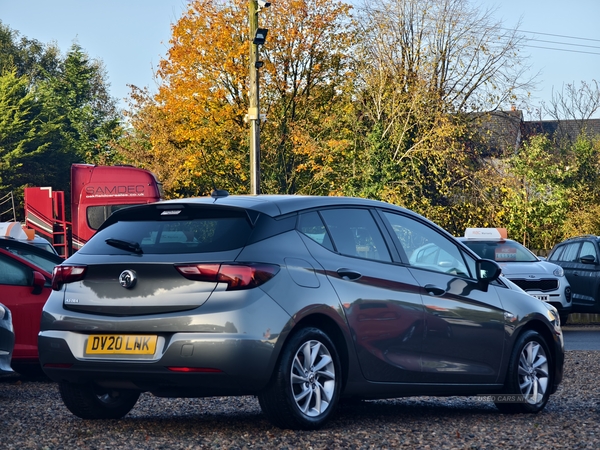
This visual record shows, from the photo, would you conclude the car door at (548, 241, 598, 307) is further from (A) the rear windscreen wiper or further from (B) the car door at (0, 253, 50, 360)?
(A) the rear windscreen wiper

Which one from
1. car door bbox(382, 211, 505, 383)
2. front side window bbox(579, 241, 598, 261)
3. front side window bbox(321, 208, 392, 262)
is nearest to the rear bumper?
front side window bbox(321, 208, 392, 262)

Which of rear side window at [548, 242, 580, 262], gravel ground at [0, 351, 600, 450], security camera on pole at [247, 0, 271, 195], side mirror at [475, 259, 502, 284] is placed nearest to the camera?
gravel ground at [0, 351, 600, 450]

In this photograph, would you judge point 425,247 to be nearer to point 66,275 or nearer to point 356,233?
point 356,233

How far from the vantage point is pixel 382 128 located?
3597 centimetres

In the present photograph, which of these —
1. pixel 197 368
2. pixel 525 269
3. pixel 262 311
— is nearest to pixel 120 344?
pixel 197 368

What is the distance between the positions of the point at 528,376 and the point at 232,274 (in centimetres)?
318

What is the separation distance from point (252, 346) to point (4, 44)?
82.8 m

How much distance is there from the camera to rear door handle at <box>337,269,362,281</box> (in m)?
6.74

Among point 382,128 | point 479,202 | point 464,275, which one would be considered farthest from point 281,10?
point 464,275

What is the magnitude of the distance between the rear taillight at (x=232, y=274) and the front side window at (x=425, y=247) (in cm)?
156

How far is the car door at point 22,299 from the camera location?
1073cm

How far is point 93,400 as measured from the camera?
714 centimetres

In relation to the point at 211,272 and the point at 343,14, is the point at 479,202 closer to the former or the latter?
the point at 343,14

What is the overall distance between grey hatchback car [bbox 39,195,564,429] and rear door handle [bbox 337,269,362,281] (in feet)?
0.07
